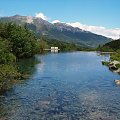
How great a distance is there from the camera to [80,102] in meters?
40.3

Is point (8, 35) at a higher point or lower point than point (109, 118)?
higher

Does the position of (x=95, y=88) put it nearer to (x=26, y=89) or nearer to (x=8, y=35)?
(x=26, y=89)

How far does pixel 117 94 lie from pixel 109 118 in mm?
14152

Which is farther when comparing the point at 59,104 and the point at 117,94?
the point at 117,94

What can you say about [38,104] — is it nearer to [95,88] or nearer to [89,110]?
[89,110]

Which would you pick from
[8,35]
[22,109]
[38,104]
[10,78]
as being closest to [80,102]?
[38,104]

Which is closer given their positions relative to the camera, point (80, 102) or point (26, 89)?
point (80, 102)

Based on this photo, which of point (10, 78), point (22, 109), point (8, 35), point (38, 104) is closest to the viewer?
point (22, 109)

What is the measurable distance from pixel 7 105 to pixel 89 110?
10.8 m

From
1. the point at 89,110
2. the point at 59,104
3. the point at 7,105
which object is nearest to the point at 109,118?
the point at 89,110

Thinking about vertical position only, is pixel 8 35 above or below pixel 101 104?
above

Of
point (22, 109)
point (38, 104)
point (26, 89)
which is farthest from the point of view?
point (26, 89)

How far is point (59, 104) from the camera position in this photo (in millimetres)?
38938

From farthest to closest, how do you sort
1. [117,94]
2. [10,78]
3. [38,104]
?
[10,78] < [117,94] < [38,104]
